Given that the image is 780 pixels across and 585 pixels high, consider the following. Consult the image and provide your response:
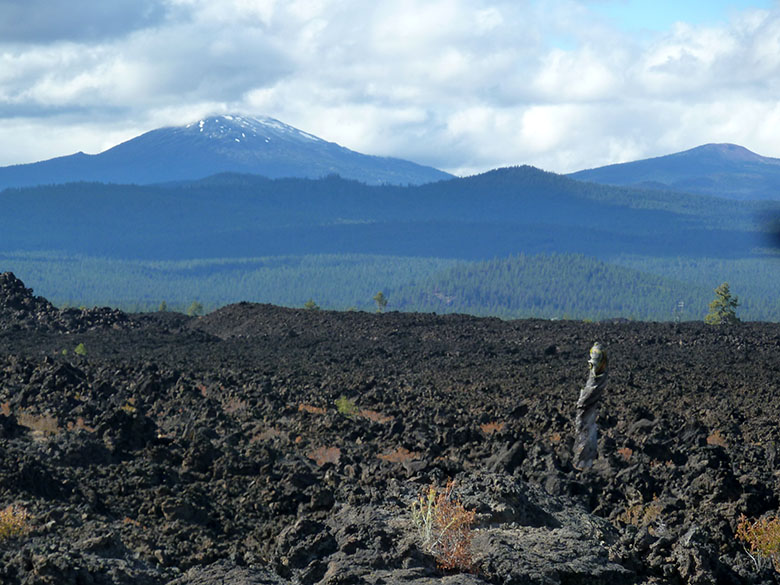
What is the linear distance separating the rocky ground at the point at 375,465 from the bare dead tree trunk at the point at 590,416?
0.40 metres

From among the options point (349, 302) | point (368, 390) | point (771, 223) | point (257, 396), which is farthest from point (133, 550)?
point (349, 302)

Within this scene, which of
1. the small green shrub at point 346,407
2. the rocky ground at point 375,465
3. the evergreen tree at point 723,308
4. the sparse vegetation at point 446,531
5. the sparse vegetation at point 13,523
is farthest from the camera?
the evergreen tree at point 723,308

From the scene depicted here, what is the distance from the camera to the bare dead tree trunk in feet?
66.1

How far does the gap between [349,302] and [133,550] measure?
18558 cm

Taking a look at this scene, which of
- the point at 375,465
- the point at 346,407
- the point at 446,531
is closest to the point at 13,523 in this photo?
the point at 446,531

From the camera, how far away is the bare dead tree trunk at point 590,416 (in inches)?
793

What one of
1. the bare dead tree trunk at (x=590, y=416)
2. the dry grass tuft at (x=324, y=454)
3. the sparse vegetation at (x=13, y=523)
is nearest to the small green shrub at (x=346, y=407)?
the dry grass tuft at (x=324, y=454)

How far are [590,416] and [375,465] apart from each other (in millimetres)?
3518

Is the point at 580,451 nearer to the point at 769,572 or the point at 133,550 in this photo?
the point at 769,572

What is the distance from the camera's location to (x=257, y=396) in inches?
1197

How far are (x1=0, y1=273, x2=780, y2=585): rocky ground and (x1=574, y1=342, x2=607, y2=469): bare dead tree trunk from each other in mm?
397

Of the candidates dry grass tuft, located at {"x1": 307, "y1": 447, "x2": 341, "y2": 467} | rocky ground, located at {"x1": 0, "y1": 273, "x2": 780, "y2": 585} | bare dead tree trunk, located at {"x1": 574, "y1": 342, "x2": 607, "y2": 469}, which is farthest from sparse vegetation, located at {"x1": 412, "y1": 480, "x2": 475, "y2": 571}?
dry grass tuft, located at {"x1": 307, "y1": 447, "x2": 341, "y2": 467}

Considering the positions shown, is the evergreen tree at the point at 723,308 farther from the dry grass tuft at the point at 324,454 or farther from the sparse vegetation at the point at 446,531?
the sparse vegetation at the point at 446,531

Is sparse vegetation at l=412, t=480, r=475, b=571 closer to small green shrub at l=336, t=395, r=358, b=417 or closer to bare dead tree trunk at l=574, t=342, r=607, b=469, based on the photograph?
bare dead tree trunk at l=574, t=342, r=607, b=469
